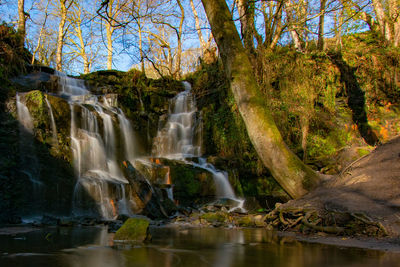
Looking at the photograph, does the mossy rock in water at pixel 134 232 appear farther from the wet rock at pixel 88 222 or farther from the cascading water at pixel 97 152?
the cascading water at pixel 97 152

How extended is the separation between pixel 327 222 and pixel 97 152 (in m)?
7.90

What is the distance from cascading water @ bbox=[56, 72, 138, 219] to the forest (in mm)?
44

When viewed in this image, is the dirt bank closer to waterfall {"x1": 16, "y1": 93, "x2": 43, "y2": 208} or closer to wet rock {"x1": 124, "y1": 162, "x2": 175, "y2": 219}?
wet rock {"x1": 124, "y1": 162, "x2": 175, "y2": 219}

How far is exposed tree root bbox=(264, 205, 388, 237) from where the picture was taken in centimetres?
434

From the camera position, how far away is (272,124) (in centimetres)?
550

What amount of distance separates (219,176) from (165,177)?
189cm

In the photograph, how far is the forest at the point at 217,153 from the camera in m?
4.22

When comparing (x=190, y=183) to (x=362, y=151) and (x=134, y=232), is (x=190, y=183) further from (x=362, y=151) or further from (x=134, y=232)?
(x=134, y=232)

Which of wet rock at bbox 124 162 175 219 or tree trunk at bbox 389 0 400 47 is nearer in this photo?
wet rock at bbox 124 162 175 219

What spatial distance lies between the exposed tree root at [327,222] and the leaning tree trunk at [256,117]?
1.30 ft

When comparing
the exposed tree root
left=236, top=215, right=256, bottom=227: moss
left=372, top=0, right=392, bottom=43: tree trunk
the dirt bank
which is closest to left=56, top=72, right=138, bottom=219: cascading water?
left=236, top=215, right=256, bottom=227: moss

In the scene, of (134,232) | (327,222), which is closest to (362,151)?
(327,222)

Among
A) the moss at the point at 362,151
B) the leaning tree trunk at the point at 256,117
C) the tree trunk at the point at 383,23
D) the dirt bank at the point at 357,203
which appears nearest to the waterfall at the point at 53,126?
the leaning tree trunk at the point at 256,117

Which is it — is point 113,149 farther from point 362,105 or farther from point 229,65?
point 362,105
